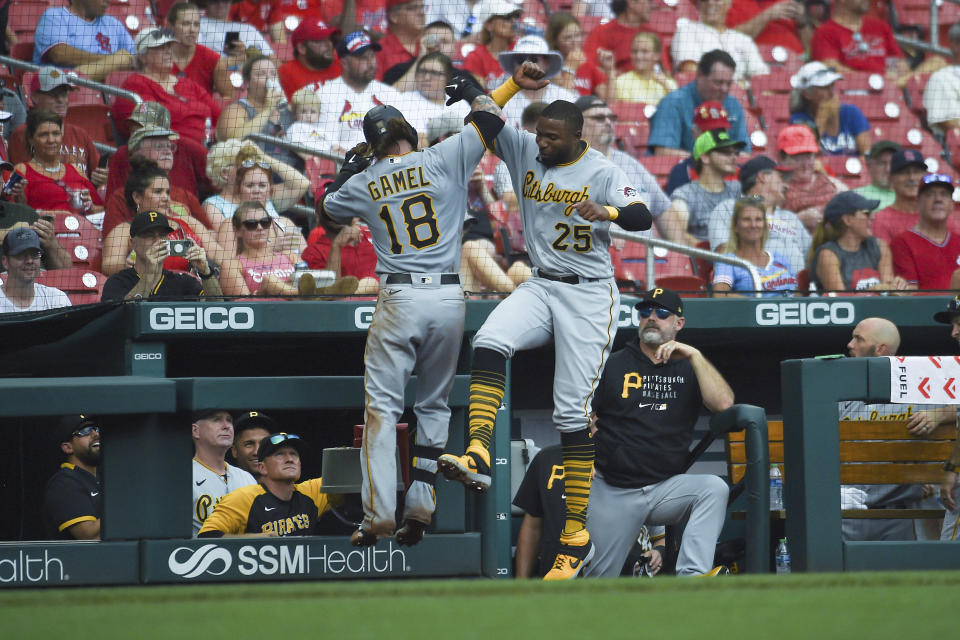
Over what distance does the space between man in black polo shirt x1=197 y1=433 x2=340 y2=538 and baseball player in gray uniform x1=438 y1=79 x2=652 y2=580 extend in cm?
121

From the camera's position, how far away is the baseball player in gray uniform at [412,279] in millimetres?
5426

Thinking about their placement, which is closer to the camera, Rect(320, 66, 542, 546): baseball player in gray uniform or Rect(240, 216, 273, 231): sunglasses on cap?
Rect(320, 66, 542, 546): baseball player in gray uniform

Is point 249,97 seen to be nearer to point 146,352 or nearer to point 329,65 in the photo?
point 329,65

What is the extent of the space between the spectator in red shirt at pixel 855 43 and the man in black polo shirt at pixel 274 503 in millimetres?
7526

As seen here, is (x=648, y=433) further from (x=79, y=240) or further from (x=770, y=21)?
(x=770, y=21)

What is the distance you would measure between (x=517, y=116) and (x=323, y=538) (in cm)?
497

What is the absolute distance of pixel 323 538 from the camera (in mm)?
5531

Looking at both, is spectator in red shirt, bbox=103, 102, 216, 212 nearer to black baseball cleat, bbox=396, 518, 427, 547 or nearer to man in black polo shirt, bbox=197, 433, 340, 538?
man in black polo shirt, bbox=197, 433, 340, 538

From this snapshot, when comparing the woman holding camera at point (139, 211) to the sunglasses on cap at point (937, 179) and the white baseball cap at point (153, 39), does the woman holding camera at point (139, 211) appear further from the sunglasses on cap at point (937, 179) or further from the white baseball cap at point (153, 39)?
the sunglasses on cap at point (937, 179)

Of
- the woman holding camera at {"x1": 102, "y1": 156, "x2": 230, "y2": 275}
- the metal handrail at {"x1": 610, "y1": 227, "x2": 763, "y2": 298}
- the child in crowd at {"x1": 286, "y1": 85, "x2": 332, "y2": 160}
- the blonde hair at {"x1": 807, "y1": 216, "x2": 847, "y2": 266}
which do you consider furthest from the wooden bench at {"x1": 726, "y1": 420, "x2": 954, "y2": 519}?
the child in crowd at {"x1": 286, "y1": 85, "x2": 332, "y2": 160}

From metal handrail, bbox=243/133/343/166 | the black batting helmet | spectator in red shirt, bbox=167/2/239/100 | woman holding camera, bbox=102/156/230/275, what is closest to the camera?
the black batting helmet

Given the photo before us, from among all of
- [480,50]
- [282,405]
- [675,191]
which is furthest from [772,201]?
[282,405]

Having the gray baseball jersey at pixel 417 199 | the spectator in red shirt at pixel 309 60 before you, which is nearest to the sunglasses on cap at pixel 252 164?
the spectator in red shirt at pixel 309 60

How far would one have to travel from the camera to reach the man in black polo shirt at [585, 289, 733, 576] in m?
6.11
